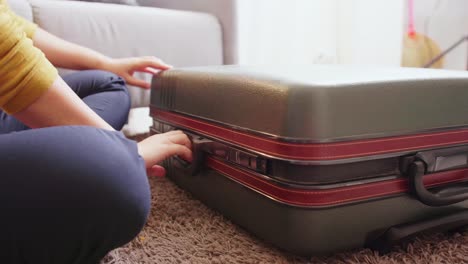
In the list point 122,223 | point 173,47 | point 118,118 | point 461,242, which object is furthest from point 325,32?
point 122,223

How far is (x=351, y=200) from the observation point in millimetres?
474

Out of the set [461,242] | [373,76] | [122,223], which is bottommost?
[461,242]

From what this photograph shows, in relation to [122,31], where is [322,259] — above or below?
below

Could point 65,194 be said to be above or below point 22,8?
below

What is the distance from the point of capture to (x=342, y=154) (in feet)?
1.49

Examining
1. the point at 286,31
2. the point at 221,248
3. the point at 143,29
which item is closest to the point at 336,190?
the point at 221,248

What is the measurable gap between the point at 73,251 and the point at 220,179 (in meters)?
0.25

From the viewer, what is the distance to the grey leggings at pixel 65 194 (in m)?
0.35

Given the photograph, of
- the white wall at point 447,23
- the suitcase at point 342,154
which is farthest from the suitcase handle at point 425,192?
the white wall at point 447,23

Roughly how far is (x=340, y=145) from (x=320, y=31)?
1572mm

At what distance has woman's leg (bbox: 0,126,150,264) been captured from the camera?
1.16 feet

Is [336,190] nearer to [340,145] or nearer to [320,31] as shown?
[340,145]

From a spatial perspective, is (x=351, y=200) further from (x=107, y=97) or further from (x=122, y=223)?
(x=107, y=97)

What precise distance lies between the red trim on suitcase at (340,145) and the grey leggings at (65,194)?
0.15 metres
